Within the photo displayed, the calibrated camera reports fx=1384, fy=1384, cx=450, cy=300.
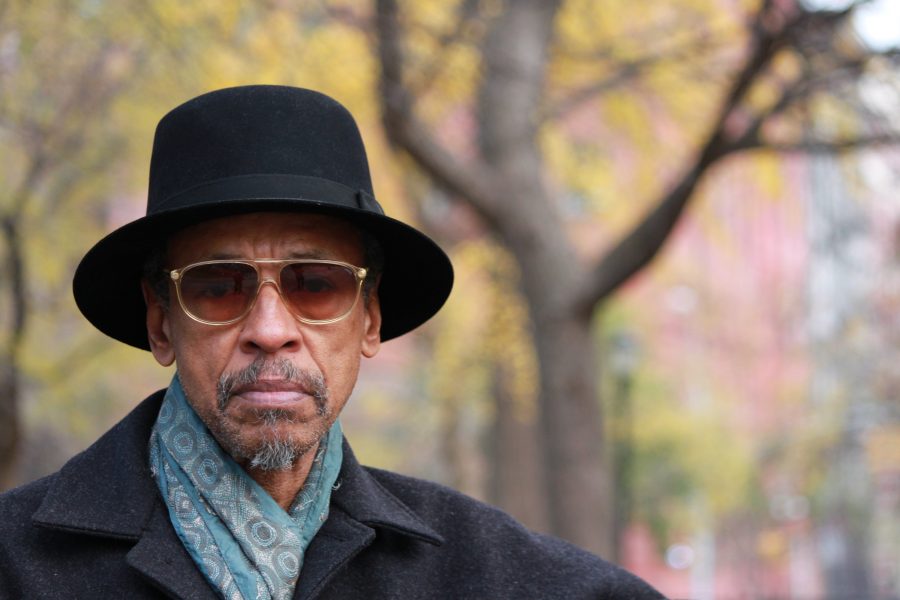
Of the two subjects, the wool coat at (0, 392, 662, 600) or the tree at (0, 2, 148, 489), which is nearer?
the wool coat at (0, 392, 662, 600)

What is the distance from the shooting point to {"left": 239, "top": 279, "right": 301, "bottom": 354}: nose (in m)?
2.69

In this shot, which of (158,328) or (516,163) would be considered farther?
(516,163)

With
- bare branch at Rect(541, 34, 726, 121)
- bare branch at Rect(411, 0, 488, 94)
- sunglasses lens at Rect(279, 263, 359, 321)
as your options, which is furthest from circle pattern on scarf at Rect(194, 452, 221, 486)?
bare branch at Rect(541, 34, 726, 121)

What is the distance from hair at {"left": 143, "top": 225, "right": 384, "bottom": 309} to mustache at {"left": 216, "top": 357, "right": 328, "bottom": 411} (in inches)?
11.9

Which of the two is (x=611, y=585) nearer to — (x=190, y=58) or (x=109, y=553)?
(x=109, y=553)

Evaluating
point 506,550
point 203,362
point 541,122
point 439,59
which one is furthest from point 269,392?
point 541,122

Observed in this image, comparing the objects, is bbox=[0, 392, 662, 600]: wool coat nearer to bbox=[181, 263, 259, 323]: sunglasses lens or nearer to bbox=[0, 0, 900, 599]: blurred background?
bbox=[181, 263, 259, 323]: sunglasses lens

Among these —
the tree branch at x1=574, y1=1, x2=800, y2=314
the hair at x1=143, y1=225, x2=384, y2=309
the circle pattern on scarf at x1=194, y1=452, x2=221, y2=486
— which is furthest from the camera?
the tree branch at x1=574, y1=1, x2=800, y2=314

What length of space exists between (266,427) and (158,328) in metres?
0.44

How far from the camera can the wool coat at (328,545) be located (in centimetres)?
257

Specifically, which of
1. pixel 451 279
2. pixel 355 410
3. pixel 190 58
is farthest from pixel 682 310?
pixel 451 279

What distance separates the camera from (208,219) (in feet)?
9.09

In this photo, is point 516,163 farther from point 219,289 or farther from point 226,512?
point 226,512

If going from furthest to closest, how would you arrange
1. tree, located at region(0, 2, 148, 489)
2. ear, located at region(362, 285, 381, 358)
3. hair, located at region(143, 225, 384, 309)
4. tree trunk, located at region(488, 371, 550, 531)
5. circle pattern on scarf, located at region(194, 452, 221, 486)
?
tree trunk, located at region(488, 371, 550, 531), tree, located at region(0, 2, 148, 489), ear, located at region(362, 285, 381, 358), hair, located at region(143, 225, 384, 309), circle pattern on scarf, located at region(194, 452, 221, 486)
